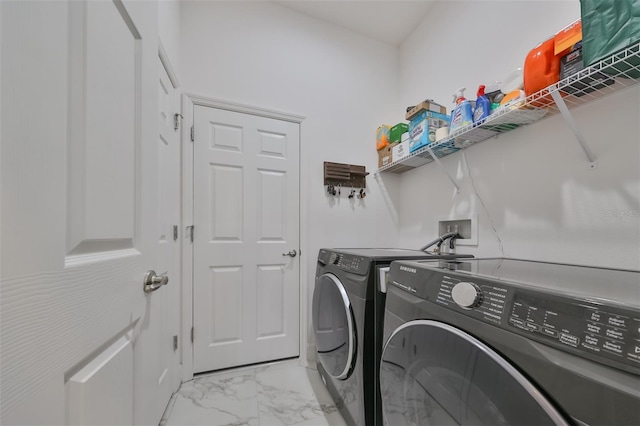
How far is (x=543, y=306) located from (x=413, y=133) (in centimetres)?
151

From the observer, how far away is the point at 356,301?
114 cm

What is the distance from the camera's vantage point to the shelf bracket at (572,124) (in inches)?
38.9

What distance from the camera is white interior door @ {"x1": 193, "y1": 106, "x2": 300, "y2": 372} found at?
5.89 feet

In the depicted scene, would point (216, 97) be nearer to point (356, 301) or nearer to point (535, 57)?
point (356, 301)

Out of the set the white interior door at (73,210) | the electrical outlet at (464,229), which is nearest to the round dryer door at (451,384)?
the white interior door at (73,210)

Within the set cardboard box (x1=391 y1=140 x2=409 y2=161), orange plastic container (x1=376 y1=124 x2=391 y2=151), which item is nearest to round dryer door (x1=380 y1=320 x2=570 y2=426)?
cardboard box (x1=391 y1=140 x2=409 y2=161)

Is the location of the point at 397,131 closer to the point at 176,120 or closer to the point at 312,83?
the point at 312,83

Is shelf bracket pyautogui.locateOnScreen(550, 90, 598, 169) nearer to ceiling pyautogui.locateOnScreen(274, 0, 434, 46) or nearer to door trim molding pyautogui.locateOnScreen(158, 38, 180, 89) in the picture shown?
ceiling pyautogui.locateOnScreen(274, 0, 434, 46)

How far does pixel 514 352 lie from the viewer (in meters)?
0.49

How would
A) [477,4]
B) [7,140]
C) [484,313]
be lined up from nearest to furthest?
[7,140] → [484,313] → [477,4]

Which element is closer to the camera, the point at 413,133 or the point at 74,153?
the point at 74,153

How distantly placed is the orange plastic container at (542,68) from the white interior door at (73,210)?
1.46 meters

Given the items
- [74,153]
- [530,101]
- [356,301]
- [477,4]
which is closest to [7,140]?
[74,153]

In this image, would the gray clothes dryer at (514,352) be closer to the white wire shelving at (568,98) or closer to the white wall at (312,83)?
the white wire shelving at (568,98)
